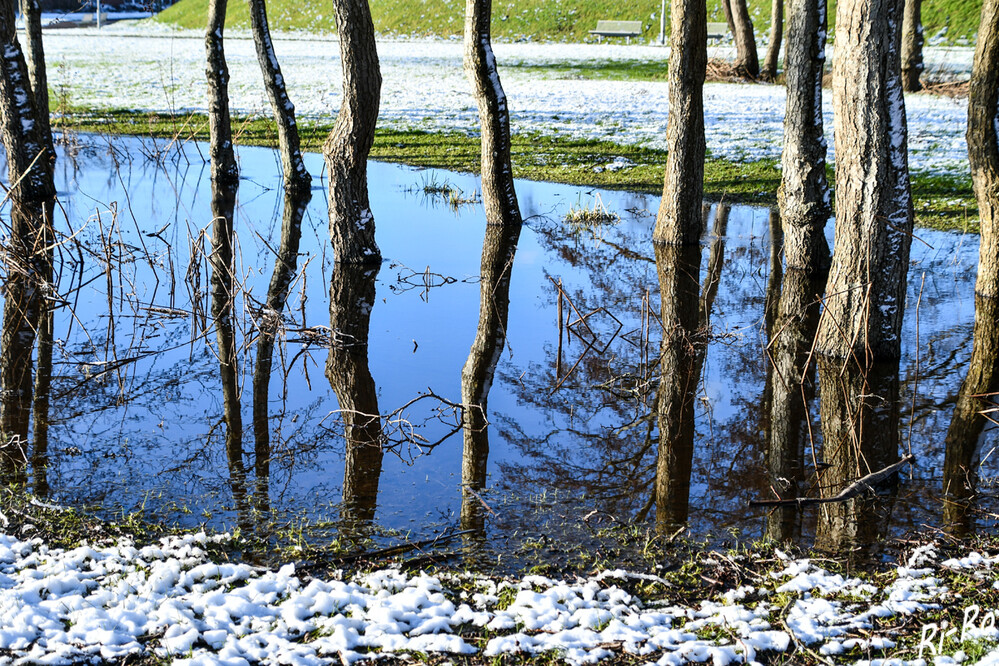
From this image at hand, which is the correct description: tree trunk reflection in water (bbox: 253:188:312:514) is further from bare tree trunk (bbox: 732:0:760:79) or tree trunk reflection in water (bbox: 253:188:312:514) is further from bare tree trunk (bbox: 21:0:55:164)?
bare tree trunk (bbox: 732:0:760:79)

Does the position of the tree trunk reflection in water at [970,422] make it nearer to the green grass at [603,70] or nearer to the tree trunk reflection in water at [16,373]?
the tree trunk reflection in water at [16,373]

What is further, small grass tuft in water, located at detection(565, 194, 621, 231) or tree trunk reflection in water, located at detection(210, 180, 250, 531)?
small grass tuft in water, located at detection(565, 194, 621, 231)

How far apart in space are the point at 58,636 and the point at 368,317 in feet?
20.0

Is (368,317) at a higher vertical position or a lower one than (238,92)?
lower

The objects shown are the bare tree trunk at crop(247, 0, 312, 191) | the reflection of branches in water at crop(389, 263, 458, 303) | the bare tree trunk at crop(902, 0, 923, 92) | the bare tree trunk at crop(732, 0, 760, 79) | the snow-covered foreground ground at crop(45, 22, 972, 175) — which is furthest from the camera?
the bare tree trunk at crop(732, 0, 760, 79)

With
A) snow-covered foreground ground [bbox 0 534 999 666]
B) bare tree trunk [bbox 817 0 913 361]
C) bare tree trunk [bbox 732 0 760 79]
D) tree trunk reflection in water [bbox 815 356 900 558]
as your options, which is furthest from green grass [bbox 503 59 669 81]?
snow-covered foreground ground [bbox 0 534 999 666]

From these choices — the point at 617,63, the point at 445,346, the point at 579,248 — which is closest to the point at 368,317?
the point at 445,346

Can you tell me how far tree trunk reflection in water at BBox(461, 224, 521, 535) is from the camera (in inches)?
239

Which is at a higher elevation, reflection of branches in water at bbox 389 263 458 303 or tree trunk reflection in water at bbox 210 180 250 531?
reflection of branches in water at bbox 389 263 458 303

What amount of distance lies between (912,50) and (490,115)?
1473 centimetres

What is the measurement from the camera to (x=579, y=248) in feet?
43.9

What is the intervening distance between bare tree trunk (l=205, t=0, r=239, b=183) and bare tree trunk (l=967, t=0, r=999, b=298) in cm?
1172

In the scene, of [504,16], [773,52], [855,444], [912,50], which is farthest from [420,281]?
[504,16]

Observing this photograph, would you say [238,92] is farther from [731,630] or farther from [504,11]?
[504,11]
